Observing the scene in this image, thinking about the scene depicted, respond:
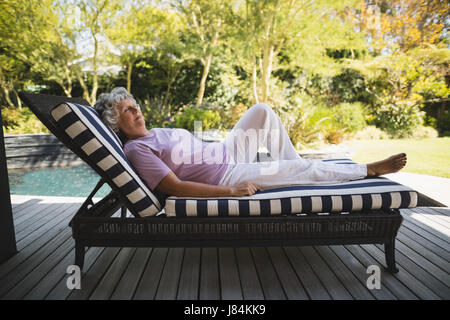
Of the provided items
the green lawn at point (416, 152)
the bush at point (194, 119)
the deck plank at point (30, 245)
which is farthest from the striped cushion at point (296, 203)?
the bush at point (194, 119)

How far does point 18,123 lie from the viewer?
6.21 metres

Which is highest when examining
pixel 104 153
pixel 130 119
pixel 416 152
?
pixel 130 119

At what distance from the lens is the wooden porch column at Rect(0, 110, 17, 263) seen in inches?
69.2

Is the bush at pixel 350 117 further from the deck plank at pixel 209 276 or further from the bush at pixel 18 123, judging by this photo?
the bush at pixel 18 123

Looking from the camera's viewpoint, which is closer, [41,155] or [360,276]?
[360,276]

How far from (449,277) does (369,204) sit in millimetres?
686

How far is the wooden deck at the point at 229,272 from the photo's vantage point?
147 centimetres

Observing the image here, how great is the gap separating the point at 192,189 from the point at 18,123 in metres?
6.62

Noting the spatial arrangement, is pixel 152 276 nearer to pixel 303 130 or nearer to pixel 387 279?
pixel 387 279

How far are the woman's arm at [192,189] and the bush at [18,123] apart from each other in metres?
6.07

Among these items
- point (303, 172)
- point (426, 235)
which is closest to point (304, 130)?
point (426, 235)

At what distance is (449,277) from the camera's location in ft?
5.28
